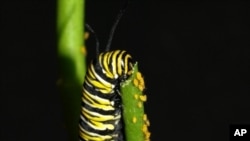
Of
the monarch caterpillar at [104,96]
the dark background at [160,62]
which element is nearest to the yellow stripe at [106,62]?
the monarch caterpillar at [104,96]

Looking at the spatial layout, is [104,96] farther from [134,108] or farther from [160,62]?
[160,62]

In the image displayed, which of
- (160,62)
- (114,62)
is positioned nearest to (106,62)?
(114,62)

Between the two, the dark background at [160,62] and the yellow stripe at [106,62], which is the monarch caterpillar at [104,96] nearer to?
the yellow stripe at [106,62]

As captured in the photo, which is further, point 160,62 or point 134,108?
point 160,62

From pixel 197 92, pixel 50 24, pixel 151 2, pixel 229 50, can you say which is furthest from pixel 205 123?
→ pixel 50 24

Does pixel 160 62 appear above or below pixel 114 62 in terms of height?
above

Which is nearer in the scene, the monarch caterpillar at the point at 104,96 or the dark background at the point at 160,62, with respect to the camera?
the monarch caterpillar at the point at 104,96

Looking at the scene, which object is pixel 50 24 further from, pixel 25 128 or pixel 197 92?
pixel 197 92

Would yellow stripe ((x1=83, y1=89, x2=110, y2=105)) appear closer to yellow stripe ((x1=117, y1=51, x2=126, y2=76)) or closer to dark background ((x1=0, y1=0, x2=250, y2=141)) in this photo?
yellow stripe ((x1=117, y1=51, x2=126, y2=76))
